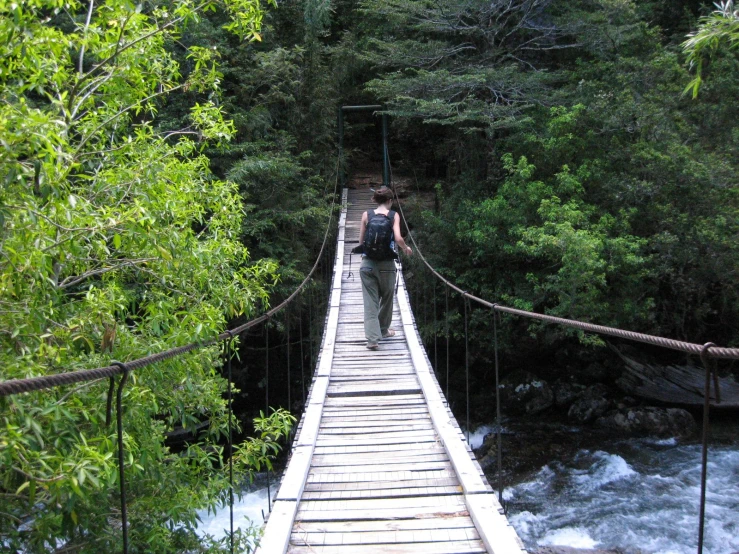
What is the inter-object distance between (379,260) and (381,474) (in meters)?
1.62

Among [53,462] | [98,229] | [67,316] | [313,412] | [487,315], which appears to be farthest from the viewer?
[487,315]

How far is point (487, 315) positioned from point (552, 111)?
2301 mm

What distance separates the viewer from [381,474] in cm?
230

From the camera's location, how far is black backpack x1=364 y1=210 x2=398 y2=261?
11.8ft

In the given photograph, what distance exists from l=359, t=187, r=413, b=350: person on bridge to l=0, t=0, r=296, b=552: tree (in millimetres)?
879

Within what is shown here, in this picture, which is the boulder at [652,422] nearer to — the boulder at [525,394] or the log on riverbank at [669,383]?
the log on riverbank at [669,383]

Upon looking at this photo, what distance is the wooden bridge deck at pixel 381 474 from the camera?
1.81m

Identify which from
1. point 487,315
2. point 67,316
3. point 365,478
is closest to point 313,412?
point 365,478

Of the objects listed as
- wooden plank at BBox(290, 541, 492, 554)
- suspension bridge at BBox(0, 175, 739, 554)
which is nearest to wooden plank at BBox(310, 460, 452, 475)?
suspension bridge at BBox(0, 175, 739, 554)

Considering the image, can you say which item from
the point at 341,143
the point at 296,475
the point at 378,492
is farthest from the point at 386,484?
the point at 341,143

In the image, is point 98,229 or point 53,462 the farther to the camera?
point 98,229

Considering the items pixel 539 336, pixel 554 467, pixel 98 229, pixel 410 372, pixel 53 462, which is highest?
pixel 98 229

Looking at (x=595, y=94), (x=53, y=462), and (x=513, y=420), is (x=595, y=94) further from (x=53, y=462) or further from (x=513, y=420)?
(x=53, y=462)

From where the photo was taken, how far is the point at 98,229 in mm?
1870
